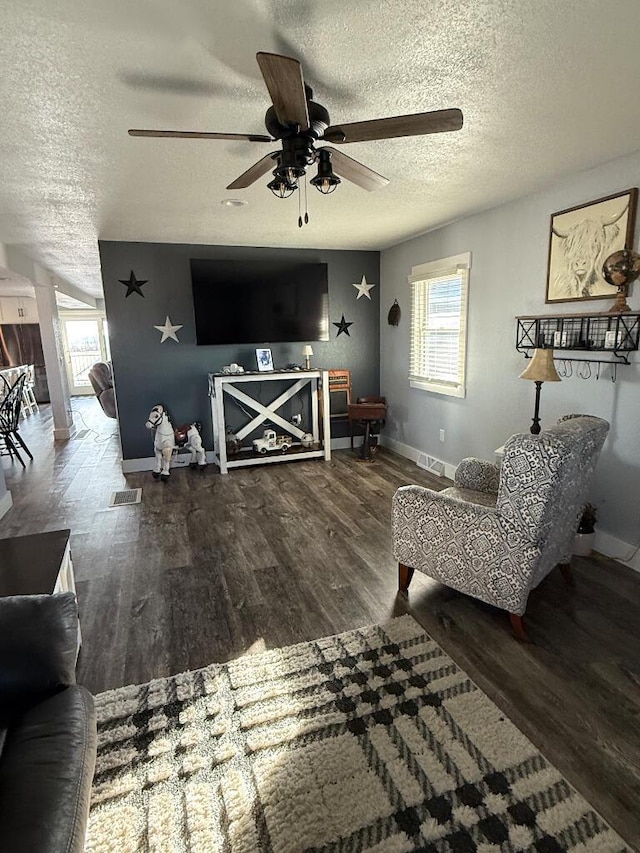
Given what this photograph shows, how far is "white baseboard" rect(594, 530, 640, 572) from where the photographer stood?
2.81 m

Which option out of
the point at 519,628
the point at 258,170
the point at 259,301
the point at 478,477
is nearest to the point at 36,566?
the point at 258,170

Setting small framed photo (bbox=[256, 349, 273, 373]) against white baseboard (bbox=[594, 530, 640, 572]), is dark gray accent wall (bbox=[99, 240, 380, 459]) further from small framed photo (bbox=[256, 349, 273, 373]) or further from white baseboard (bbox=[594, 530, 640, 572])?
white baseboard (bbox=[594, 530, 640, 572])

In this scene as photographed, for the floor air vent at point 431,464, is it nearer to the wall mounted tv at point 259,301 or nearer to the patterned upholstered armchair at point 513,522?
the wall mounted tv at point 259,301

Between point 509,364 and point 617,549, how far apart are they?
1573 mm

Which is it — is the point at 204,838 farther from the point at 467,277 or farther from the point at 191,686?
the point at 467,277

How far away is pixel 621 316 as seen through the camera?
269 cm

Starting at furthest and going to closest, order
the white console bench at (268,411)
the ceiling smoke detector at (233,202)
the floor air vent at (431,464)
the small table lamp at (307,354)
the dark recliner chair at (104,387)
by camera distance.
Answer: the dark recliner chair at (104,387), the small table lamp at (307,354), the white console bench at (268,411), the floor air vent at (431,464), the ceiling smoke detector at (233,202)

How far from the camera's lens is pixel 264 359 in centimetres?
535

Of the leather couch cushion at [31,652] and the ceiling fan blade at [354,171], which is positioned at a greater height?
the ceiling fan blade at [354,171]

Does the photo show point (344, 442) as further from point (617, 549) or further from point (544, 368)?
point (617, 549)

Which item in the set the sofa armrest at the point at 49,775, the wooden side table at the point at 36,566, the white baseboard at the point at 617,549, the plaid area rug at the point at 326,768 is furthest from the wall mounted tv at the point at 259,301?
the sofa armrest at the point at 49,775

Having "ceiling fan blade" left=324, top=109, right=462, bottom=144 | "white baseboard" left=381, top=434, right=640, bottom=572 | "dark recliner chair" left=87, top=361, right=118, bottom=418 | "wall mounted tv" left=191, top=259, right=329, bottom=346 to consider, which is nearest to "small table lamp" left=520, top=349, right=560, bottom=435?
"white baseboard" left=381, top=434, right=640, bottom=572

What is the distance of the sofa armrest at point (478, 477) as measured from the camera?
9.55 feet

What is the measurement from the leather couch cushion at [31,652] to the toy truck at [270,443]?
3.82 metres
